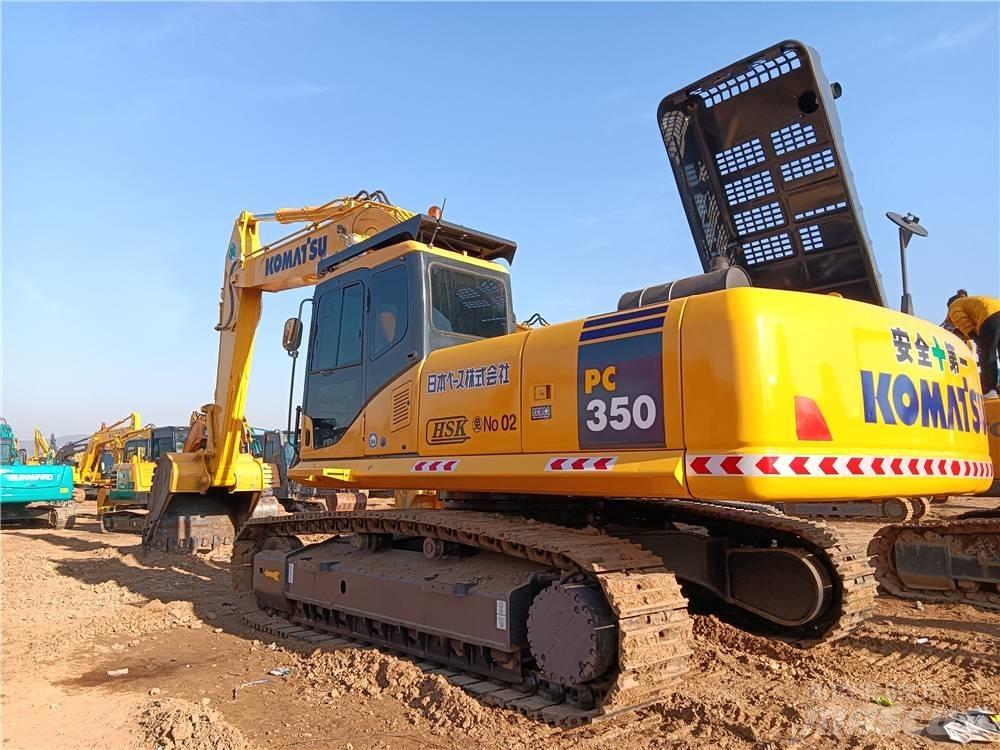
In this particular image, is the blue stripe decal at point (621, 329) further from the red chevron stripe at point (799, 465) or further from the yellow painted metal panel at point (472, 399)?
the red chevron stripe at point (799, 465)

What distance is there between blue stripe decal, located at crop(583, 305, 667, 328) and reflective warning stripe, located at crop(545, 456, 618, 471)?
0.80 m

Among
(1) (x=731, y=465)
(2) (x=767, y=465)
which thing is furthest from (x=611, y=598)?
(2) (x=767, y=465)

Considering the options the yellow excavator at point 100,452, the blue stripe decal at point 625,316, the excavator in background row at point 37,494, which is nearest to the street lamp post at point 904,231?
the blue stripe decal at point 625,316

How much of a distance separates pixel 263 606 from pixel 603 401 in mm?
4773

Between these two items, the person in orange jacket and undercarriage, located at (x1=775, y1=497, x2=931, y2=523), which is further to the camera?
undercarriage, located at (x1=775, y1=497, x2=931, y2=523)

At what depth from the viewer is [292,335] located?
6633 millimetres

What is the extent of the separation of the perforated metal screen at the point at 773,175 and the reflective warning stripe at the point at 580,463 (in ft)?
7.42

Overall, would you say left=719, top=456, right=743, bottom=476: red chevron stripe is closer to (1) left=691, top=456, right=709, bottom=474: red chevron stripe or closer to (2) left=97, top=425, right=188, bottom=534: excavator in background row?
(1) left=691, top=456, right=709, bottom=474: red chevron stripe

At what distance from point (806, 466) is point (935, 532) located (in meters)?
5.02

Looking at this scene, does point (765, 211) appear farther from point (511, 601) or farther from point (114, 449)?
point (114, 449)

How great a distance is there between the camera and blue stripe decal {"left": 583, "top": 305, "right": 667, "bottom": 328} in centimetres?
411

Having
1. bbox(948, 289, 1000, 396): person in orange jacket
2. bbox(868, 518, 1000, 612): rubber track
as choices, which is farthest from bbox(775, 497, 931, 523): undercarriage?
bbox(948, 289, 1000, 396): person in orange jacket

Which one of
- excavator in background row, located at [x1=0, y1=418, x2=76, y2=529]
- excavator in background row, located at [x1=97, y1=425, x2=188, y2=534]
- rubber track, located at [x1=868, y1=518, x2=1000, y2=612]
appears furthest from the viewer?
excavator in background row, located at [x1=0, y1=418, x2=76, y2=529]

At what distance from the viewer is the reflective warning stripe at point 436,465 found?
5.01 meters
